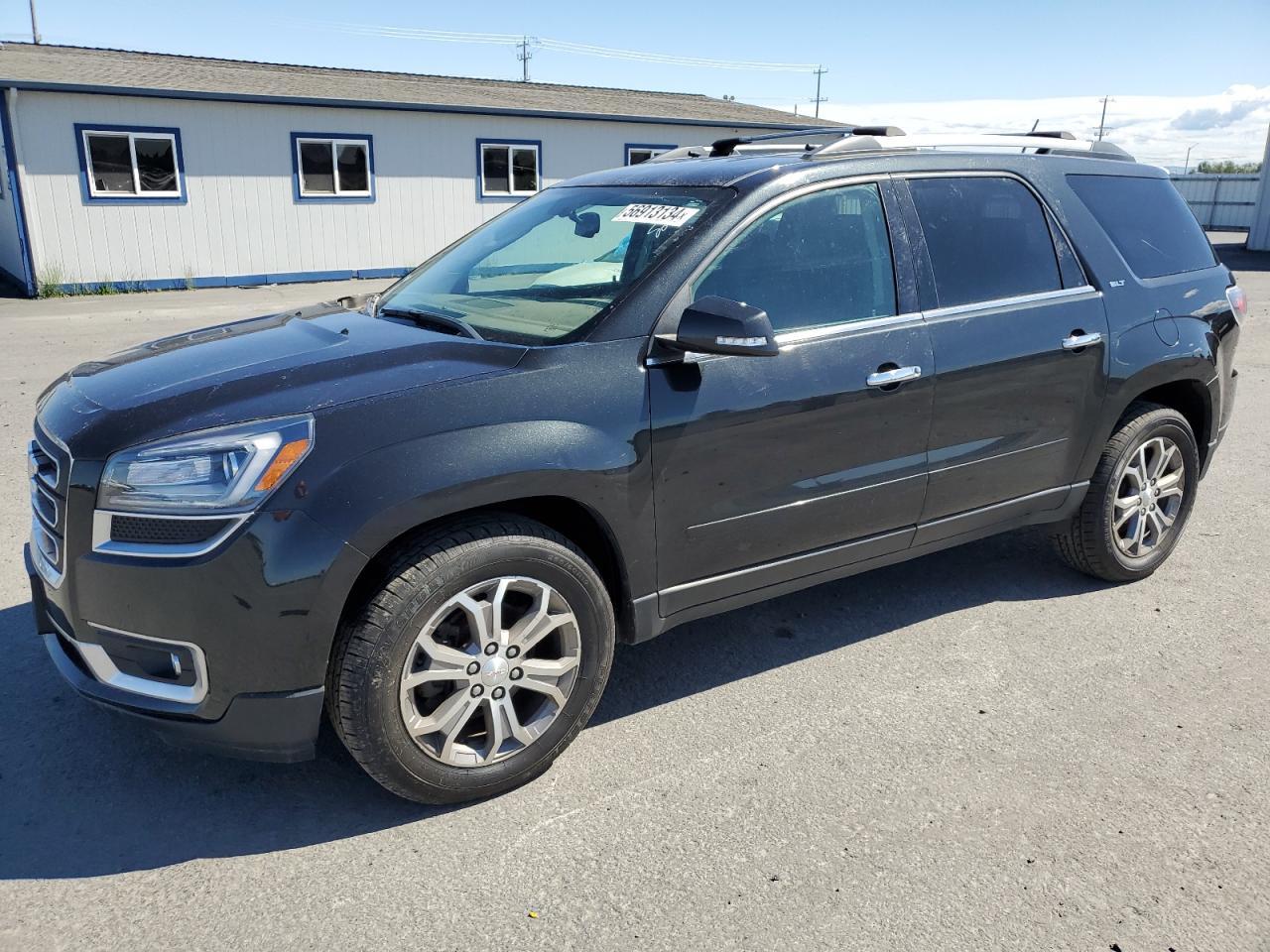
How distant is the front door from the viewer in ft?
10.5

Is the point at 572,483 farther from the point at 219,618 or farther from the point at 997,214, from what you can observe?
the point at 997,214

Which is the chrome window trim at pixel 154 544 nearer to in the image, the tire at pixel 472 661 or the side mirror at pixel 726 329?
the tire at pixel 472 661

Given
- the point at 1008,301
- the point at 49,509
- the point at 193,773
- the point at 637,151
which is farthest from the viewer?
the point at 637,151

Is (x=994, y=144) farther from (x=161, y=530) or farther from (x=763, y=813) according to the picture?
(x=161, y=530)

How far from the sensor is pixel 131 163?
56.5ft

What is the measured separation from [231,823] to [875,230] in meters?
2.92

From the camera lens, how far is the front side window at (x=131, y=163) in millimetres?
16875

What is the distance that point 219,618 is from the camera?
8.47 feet

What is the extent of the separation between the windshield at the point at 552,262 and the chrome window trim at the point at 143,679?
1.32 metres

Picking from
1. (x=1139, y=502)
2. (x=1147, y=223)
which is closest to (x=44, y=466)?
(x=1139, y=502)

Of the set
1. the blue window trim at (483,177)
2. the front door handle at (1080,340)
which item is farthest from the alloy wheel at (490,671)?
the blue window trim at (483,177)

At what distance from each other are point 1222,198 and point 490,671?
44.5m

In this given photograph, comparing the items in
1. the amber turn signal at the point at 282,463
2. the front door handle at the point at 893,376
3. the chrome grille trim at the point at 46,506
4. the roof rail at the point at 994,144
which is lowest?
the chrome grille trim at the point at 46,506

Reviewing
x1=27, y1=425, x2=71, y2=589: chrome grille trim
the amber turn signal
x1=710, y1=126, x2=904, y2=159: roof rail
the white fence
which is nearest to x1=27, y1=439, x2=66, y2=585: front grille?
x1=27, y1=425, x2=71, y2=589: chrome grille trim
